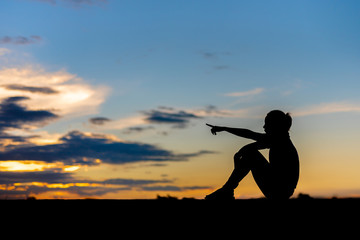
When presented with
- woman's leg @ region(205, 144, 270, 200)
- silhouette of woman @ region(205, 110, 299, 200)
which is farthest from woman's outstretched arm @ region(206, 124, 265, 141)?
woman's leg @ region(205, 144, 270, 200)

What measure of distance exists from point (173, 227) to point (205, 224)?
675 mm

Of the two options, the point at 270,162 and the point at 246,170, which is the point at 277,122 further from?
the point at 246,170

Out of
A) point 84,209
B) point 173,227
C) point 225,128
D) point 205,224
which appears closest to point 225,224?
point 205,224

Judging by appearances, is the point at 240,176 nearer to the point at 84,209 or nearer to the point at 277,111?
the point at 277,111

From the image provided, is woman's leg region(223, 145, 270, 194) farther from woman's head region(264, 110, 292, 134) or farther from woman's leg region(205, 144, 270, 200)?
woman's head region(264, 110, 292, 134)

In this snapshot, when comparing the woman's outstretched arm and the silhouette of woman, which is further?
the woman's outstretched arm

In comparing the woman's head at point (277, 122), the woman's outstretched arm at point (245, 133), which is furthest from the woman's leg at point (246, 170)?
the woman's head at point (277, 122)

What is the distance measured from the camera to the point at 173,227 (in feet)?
30.9

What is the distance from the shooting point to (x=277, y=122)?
10516mm

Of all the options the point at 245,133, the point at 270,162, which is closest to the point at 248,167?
the point at 270,162

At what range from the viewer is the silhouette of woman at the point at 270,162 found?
10531 millimetres

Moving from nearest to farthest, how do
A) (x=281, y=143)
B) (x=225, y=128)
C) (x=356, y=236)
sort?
(x=356, y=236)
(x=281, y=143)
(x=225, y=128)

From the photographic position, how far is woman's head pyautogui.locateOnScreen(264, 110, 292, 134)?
10516 mm

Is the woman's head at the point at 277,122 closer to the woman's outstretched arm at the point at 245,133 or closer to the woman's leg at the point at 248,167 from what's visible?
the woman's outstretched arm at the point at 245,133
